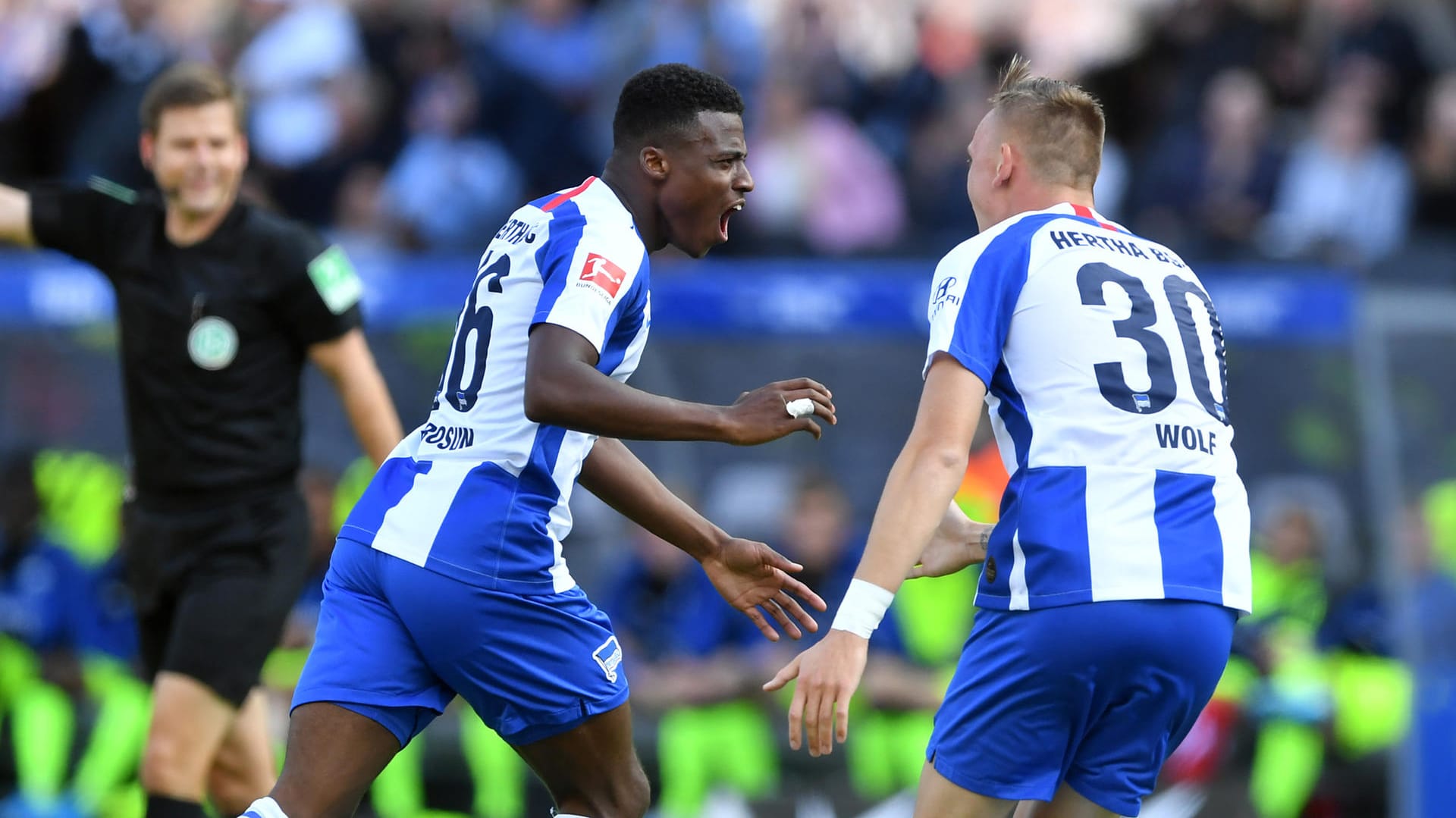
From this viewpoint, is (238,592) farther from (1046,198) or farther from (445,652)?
(1046,198)

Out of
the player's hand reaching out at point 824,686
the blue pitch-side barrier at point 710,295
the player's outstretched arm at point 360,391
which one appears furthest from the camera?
the blue pitch-side barrier at point 710,295

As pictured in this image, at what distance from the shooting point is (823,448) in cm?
966

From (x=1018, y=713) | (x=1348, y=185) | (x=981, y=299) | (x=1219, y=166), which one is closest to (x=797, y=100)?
(x=1219, y=166)

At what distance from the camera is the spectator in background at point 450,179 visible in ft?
36.3

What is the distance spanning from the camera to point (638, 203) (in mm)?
4543

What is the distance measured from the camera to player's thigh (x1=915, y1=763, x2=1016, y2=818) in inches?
169

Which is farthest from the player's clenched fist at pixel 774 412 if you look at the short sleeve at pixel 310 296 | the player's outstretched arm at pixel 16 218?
the player's outstretched arm at pixel 16 218

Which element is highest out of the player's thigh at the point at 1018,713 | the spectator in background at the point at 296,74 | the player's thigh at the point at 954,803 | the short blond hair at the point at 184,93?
the spectator in background at the point at 296,74

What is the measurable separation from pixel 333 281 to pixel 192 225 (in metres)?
0.53

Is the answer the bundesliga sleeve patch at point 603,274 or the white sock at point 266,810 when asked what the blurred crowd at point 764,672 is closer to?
the white sock at point 266,810

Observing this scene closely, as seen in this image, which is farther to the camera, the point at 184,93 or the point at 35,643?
the point at 35,643

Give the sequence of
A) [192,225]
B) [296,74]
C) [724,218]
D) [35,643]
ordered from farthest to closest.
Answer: [296,74] < [35,643] < [192,225] < [724,218]

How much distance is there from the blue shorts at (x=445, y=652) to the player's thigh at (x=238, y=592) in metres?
1.22

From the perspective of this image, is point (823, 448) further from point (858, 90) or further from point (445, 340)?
point (858, 90)
